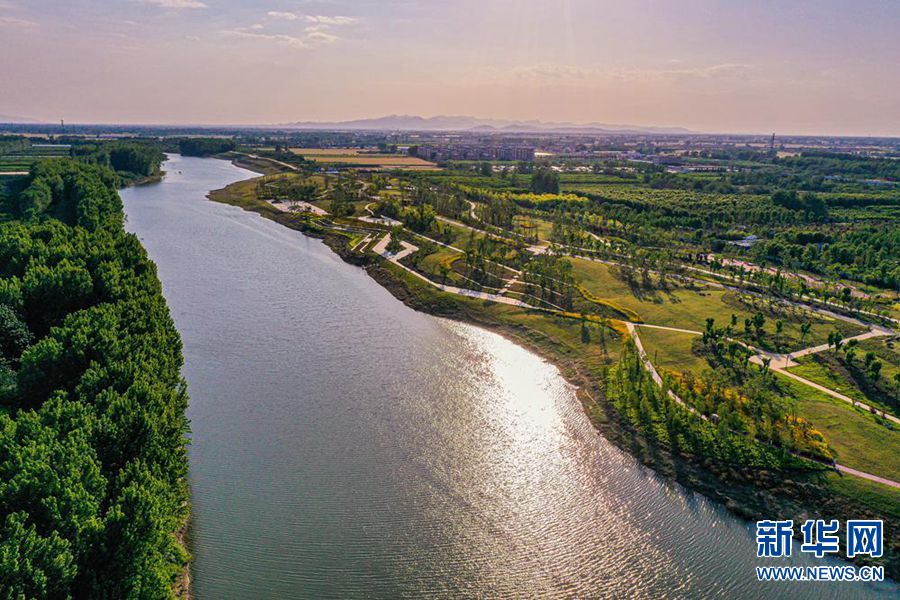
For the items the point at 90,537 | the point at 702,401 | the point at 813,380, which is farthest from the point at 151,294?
the point at 813,380

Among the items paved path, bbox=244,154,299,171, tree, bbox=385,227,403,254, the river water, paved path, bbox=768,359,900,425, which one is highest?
paved path, bbox=244,154,299,171

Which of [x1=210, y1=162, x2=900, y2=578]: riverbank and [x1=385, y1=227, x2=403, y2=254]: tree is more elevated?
[x1=385, y1=227, x2=403, y2=254]: tree

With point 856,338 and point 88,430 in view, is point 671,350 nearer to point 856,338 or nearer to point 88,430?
point 856,338

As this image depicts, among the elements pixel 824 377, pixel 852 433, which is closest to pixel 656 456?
pixel 852 433

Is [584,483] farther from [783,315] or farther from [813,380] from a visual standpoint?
[783,315]

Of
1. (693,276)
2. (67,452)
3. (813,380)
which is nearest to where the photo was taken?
(67,452)

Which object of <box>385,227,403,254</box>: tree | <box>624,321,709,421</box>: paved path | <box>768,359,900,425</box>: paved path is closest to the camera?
<box>768,359,900,425</box>: paved path

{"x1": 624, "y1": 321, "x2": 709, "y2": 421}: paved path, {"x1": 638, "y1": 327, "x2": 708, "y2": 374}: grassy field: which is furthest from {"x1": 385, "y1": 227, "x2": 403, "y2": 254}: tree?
{"x1": 638, "y1": 327, "x2": 708, "y2": 374}: grassy field

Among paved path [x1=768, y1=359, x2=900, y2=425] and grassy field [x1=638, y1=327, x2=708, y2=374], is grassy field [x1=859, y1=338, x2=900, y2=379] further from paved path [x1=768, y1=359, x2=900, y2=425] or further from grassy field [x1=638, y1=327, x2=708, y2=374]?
grassy field [x1=638, y1=327, x2=708, y2=374]
